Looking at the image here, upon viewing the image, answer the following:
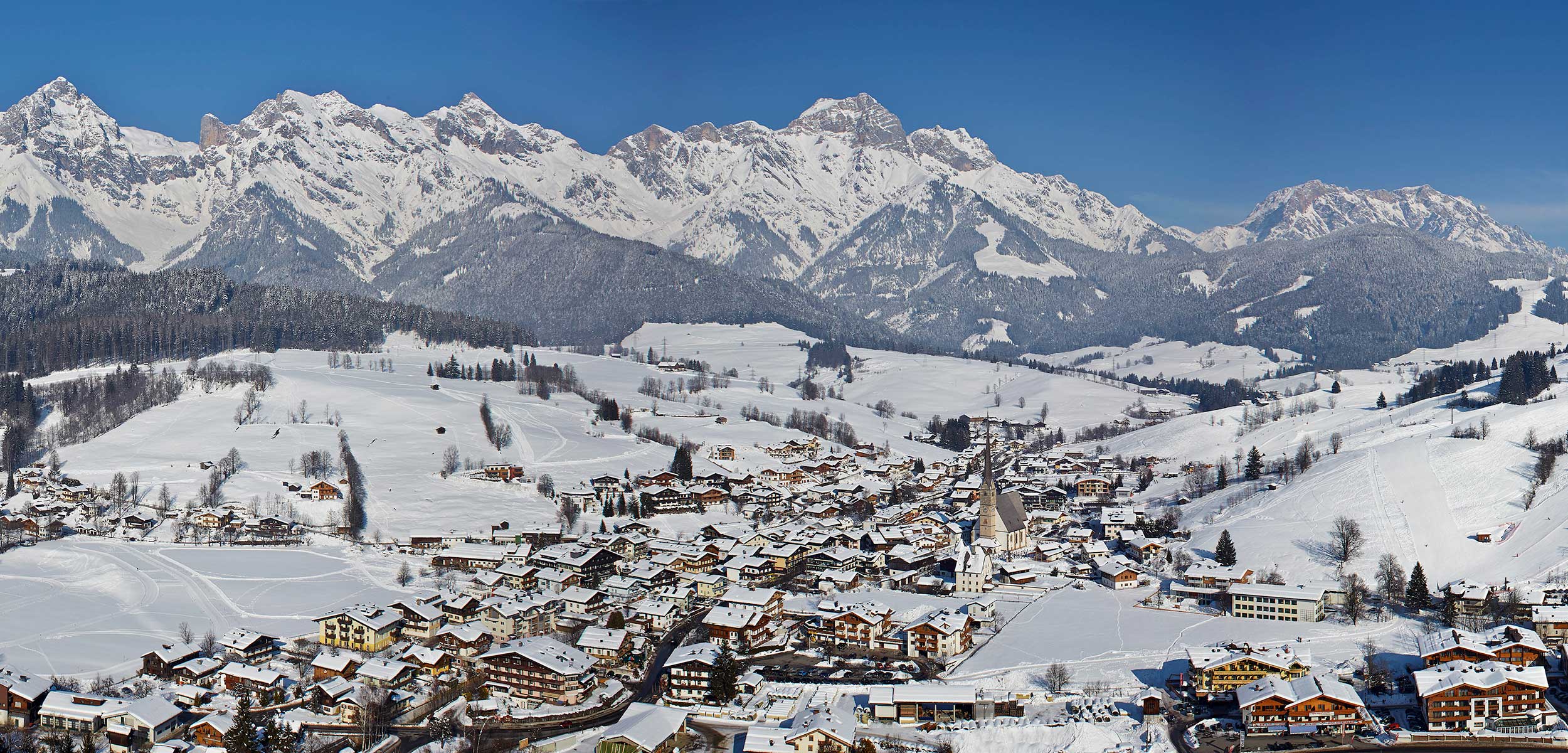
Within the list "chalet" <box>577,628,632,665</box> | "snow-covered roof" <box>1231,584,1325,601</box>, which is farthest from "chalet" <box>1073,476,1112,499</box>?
"chalet" <box>577,628,632,665</box>

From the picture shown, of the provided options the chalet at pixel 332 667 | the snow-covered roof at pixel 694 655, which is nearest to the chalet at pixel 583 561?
the snow-covered roof at pixel 694 655

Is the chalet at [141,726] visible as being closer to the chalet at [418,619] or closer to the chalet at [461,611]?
the chalet at [418,619]

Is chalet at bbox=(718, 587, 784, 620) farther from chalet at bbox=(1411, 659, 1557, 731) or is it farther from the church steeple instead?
chalet at bbox=(1411, 659, 1557, 731)

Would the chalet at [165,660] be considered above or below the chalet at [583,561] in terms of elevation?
below

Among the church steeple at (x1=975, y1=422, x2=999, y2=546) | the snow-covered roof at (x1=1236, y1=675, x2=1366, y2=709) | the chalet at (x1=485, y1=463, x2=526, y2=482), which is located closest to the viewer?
the snow-covered roof at (x1=1236, y1=675, x2=1366, y2=709)

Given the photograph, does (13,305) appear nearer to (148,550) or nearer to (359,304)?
(359,304)

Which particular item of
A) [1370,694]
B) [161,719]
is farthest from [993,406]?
[161,719]
